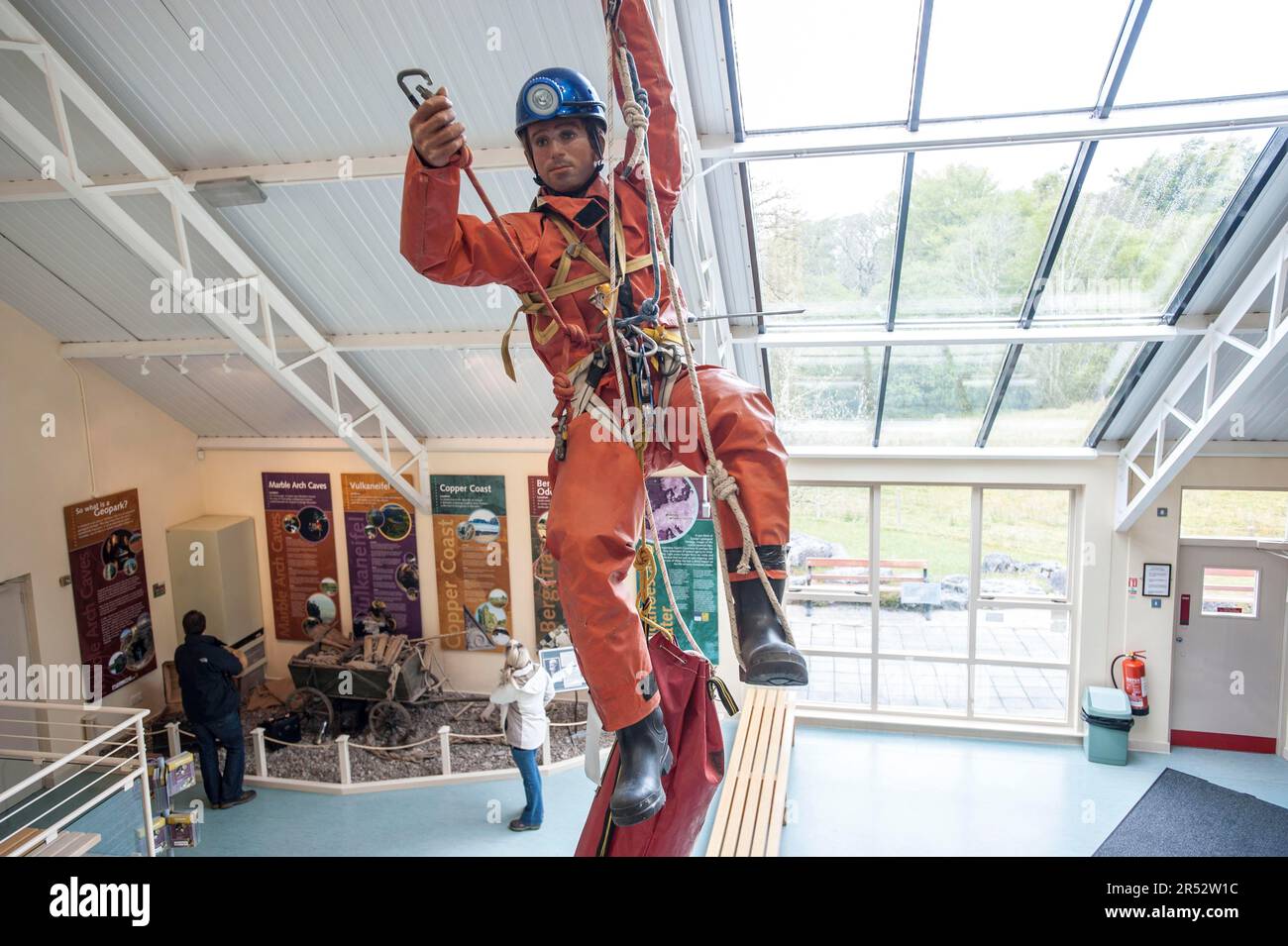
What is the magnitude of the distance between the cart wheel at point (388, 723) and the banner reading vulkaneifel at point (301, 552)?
3.69 feet

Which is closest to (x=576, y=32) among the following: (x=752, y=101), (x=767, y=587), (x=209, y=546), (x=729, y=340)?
(x=752, y=101)

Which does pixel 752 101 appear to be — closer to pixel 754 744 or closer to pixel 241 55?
pixel 241 55

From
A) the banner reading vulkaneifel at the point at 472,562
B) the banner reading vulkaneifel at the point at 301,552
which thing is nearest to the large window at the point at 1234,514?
→ the banner reading vulkaneifel at the point at 472,562

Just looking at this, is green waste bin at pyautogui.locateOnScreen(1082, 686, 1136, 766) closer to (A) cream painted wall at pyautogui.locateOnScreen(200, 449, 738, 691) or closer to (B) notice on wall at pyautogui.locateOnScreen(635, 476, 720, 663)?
(A) cream painted wall at pyautogui.locateOnScreen(200, 449, 738, 691)

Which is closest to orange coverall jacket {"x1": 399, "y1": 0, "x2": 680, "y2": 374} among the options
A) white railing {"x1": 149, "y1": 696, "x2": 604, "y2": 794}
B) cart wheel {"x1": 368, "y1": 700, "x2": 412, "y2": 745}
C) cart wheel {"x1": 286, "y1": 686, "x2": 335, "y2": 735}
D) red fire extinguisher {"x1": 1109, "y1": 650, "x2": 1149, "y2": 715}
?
white railing {"x1": 149, "y1": 696, "x2": 604, "y2": 794}

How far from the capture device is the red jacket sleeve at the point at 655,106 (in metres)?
1.96

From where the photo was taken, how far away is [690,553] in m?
7.11

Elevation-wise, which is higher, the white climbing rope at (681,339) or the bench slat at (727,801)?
the white climbing rope at (681,339)

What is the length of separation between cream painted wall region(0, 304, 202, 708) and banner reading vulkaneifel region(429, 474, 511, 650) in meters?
2.54

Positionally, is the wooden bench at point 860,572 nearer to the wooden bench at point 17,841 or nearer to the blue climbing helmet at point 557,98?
the wooden bench at point 17,841

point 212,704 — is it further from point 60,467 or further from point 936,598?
point 936,598

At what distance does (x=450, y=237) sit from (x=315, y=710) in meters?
6.57

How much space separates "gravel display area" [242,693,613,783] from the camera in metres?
6.42
